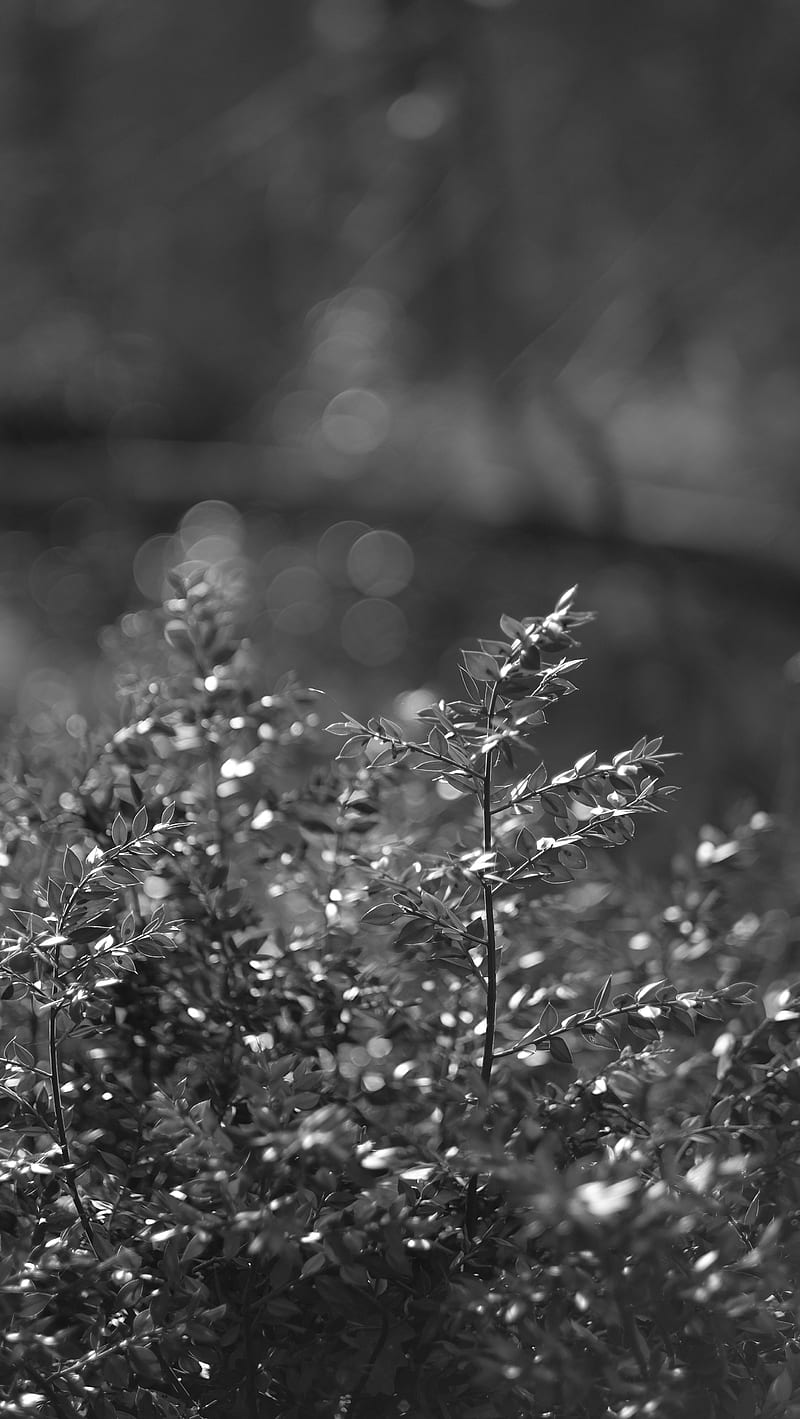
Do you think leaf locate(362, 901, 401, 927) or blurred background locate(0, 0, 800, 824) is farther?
blurred background locate(0, 0, 800, 824)

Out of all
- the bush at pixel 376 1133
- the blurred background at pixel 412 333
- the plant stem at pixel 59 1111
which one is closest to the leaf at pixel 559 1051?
the bush at pixel 376 1133

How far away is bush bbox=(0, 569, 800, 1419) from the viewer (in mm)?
255

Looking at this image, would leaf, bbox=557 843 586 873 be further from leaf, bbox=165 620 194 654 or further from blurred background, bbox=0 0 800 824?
blurred background, bbox=0 0 800 824

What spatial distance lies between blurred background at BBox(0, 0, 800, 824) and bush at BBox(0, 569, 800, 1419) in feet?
4.09

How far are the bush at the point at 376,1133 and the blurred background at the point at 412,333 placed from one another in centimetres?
125

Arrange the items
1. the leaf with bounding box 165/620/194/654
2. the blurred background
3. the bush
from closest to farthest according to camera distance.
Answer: the bush
the leaf with bounding box 165/620/194/654
the blurred background

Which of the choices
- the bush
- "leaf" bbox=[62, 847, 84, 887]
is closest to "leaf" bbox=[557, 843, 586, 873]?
the bush

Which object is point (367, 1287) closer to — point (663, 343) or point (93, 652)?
point (93, 652)

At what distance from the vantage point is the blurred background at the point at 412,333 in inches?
71.2

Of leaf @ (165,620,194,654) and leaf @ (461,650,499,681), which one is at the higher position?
leaf @ (461,650,499,681)

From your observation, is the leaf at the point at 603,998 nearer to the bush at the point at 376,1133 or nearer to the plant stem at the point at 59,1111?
the bush at the point at 376,1133

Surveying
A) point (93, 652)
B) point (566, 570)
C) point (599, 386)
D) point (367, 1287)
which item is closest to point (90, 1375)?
point (367, 1287)

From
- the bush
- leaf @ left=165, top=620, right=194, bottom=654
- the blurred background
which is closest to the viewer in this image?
the bush

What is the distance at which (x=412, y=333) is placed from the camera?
2.28m
